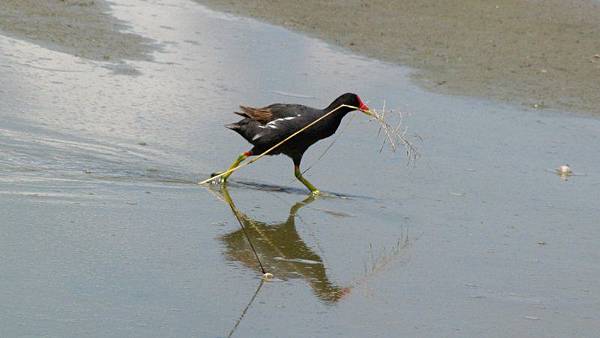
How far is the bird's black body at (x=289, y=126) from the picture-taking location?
870 cm

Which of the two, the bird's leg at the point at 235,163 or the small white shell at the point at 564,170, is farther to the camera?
the small white shell at the point at 564,170

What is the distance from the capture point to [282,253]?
23.0 ft

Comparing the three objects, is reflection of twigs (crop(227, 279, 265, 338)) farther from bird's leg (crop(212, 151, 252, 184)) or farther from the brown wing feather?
the brown wing feather

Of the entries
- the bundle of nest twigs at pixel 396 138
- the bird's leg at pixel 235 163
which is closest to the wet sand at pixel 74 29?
the bundle of nest twigs at pixel 396 138

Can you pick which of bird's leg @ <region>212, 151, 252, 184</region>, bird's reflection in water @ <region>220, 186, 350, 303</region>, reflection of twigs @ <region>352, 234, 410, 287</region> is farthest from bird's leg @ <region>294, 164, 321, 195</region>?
reflection of twigs @ <region>352, 234, 410, 287</region>

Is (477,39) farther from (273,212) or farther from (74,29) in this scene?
(273,212)

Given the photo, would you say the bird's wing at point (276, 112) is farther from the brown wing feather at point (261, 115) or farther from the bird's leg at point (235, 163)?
the bird's leg at point (235, 163)

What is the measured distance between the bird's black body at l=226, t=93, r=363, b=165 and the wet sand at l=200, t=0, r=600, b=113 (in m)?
3.53

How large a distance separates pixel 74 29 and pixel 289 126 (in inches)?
199

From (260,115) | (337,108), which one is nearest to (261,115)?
(260,115)

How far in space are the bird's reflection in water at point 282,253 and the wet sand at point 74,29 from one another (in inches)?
190

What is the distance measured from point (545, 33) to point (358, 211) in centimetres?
749

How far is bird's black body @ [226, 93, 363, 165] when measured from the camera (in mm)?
8703

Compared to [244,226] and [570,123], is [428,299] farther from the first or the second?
[570,123]
